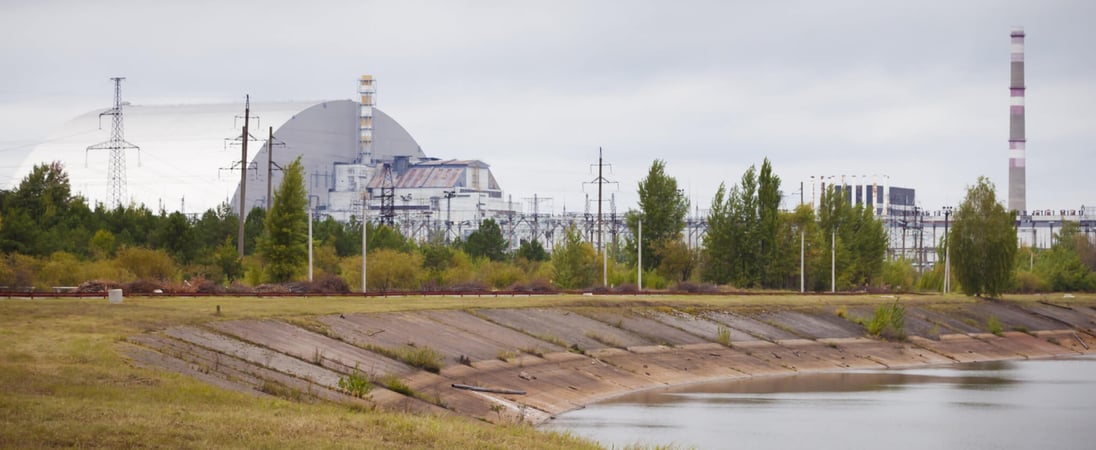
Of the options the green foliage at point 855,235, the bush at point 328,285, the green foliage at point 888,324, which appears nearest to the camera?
the bush at point 328,285

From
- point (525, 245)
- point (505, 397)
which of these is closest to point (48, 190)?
point (525, 245)

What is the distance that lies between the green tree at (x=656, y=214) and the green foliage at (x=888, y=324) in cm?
2640

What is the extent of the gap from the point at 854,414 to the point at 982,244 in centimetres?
5328

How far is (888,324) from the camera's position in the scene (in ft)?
210

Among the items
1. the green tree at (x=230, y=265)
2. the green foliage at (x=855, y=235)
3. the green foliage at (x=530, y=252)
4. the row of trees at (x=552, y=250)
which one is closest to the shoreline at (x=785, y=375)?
the row of trees at (x=552, y=250)

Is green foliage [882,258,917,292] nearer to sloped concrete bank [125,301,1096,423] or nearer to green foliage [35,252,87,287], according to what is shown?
sloped concrete bank [125,301,1096,423]

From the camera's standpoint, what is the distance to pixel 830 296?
76875mm

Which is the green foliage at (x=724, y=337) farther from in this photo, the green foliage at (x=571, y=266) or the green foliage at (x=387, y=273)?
the green foliage at (x=571, y=266)

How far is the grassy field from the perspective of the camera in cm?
1775

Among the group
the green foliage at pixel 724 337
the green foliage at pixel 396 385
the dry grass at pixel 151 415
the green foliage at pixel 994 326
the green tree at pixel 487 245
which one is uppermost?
the green tree at pixel 487 245

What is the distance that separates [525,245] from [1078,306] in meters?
39.0

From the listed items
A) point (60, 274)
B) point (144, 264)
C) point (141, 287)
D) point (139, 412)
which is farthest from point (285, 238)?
point (139, 412)

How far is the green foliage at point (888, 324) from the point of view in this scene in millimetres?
63531

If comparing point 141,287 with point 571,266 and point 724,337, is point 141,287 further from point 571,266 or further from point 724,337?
point 571,266
